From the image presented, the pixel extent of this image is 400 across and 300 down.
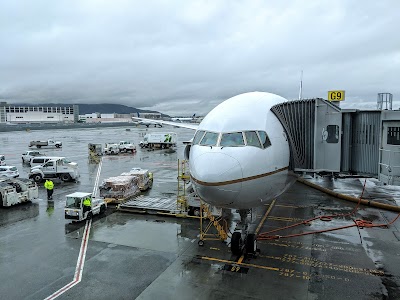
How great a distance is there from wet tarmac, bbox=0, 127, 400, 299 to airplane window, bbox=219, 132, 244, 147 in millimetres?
5416

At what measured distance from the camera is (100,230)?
19.6m

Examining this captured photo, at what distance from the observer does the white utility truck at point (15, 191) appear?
24.3m

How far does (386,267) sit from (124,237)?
12.7m

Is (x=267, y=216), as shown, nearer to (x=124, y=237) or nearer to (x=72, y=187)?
(x=124, y=237)

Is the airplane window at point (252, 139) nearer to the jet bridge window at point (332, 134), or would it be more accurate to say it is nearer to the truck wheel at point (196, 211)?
the jet bridge window at point (332, 134)

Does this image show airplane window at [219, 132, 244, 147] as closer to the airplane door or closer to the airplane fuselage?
the airplane fuselage

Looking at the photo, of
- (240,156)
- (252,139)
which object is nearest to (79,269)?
(240,156)

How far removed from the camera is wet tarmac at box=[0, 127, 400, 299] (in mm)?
12711

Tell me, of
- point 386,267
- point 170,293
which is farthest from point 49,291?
point 386,267

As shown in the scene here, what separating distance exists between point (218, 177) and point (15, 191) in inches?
785

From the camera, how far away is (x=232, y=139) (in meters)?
12.5

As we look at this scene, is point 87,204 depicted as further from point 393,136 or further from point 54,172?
point 393,136

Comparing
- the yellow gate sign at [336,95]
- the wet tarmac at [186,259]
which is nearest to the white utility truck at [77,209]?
the wet tarmac at [186,259]

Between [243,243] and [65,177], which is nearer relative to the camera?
[243,243]
